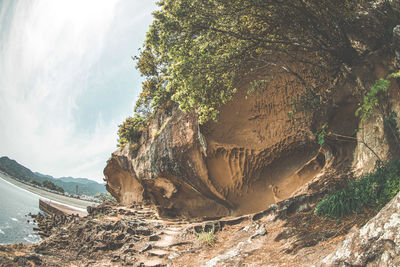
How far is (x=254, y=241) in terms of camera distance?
5457 mm

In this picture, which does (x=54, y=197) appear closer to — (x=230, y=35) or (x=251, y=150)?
(x=251, y=150)

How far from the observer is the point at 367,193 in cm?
441

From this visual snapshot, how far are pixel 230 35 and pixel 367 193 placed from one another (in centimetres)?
542

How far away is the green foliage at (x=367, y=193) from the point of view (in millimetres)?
4121

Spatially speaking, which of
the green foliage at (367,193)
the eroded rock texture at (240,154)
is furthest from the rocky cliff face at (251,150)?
the green foliage at (367,193)

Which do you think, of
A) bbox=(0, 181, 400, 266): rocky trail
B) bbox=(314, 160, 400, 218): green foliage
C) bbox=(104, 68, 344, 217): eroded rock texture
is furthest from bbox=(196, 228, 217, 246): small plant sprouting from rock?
bbox=(104, 68, 344, 217): eroded rock texture

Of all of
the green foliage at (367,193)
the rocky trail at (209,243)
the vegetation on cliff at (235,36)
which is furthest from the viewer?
the vegetation on cliff at (235,36)

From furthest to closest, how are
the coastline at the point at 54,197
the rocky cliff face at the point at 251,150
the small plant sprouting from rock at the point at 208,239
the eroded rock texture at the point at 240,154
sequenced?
the coastline at the point at 54,197 → the eroded rock texture at the point at 240,154 → the rocky cliff face at the point at 251,150 → the small plant sprouting from rock at the point at 208,239

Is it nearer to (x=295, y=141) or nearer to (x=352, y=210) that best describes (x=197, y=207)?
(x=295, y=141)

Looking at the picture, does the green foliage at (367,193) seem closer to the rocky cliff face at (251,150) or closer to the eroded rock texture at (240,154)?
the rocky cliff face at (251,150)

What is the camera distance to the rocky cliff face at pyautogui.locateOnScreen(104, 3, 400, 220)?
734cm

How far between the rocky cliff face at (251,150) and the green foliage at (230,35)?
70 cm

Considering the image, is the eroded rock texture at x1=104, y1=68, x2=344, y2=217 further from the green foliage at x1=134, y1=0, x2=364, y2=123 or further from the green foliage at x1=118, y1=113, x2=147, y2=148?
the green foliage at x1=118, y1=113, x2=147, y2=148

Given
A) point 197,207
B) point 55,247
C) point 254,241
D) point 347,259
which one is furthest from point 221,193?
point 347,259
